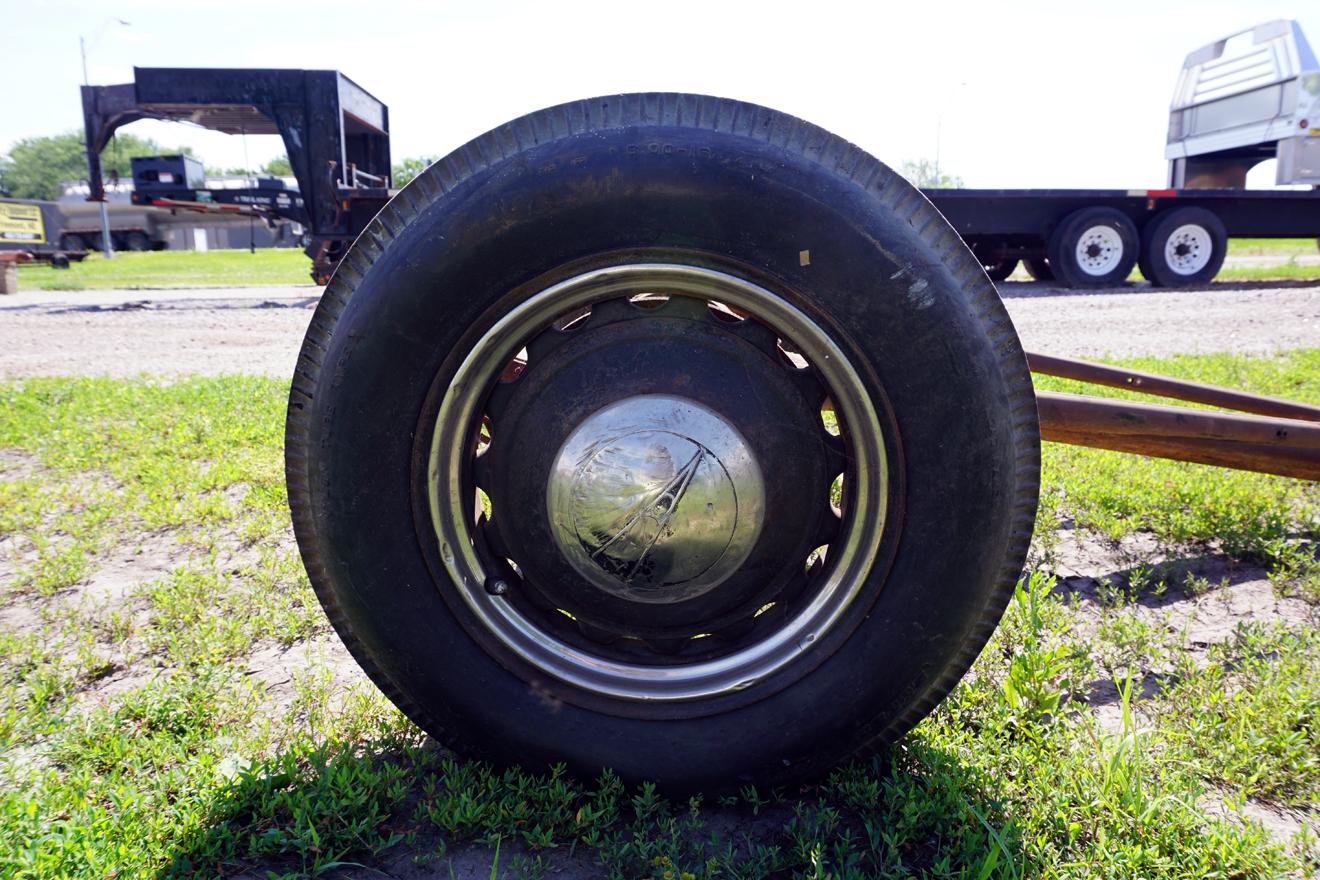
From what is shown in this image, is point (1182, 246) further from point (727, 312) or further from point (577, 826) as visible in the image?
point (577, 826)

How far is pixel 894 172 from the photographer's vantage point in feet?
4.69

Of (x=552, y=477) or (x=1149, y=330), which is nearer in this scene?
(x=552, y=477)

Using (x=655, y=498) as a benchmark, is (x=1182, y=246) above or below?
above

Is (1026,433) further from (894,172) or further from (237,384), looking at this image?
(237,384)

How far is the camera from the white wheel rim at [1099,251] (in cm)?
1192

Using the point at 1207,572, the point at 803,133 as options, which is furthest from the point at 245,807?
the point at 1207,572

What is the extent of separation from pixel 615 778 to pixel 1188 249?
13.5m

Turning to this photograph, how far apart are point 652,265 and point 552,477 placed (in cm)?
41

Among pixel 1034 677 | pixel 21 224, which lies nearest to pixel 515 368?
pixel 1034 677

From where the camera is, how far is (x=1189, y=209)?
1205cm

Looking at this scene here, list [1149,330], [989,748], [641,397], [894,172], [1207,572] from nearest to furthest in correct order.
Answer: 1. [894,172]
2. [641,397]
3. [989,748]
4. [1207,572]
5. [1149,330]

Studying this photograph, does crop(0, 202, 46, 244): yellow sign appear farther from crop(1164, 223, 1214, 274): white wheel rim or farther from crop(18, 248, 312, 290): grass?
Result: crop(1164, 223, 1214, 274): white wheel rim

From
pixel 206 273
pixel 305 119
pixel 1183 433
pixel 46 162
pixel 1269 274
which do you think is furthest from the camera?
pixel 46 162

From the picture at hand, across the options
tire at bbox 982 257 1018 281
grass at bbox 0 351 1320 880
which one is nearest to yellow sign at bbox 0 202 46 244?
tire at bbox 982 257 1018 281
